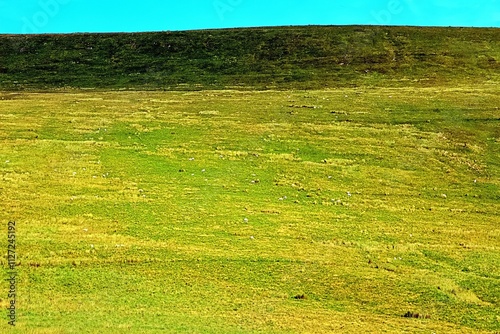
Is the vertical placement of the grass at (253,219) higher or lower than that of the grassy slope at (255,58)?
lower

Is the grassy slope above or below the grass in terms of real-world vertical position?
above

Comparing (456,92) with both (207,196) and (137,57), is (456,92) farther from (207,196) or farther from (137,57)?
(137,57)

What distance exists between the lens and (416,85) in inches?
2625

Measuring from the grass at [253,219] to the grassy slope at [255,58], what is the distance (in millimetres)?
26679

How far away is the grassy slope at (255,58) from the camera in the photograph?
73.8 metres

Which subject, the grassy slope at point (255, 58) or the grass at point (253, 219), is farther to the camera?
the grassy slope at point (255, 58)

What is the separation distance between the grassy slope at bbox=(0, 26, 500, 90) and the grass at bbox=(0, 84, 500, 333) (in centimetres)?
2668

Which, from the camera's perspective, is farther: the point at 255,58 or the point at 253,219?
the point at 255,58

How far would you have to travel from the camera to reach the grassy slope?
73.8 metres

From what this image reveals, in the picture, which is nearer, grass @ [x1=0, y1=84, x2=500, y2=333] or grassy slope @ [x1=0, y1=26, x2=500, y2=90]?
grass @ [x1=0, y1=84, x2=500, y2=333]

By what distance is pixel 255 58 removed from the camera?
86562mm

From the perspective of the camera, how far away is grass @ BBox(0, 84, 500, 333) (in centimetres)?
1677

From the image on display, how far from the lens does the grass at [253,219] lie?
1677cm

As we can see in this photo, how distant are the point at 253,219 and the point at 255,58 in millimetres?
65681
